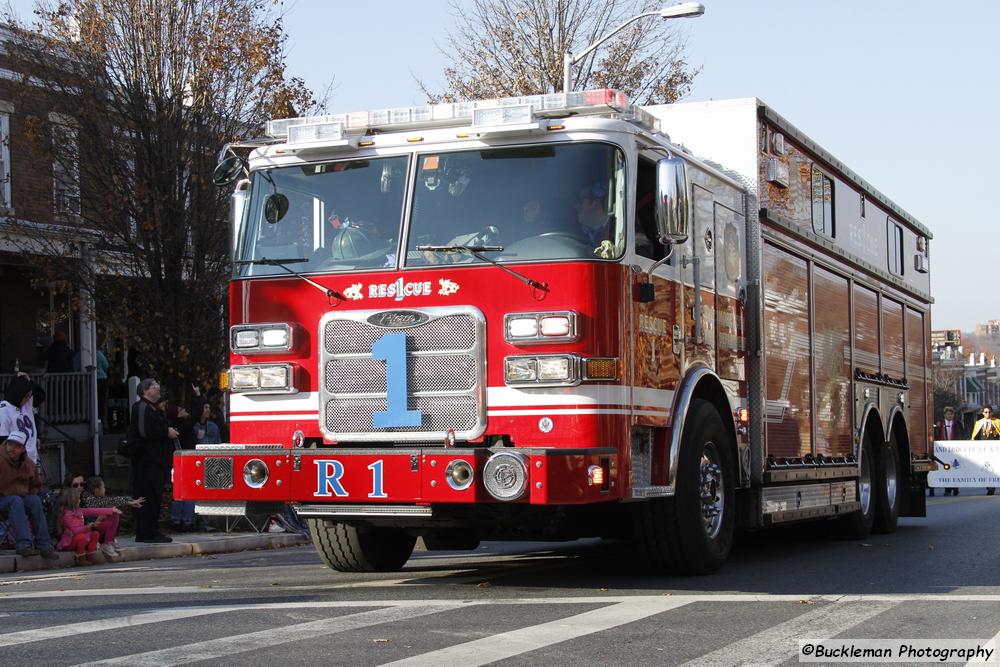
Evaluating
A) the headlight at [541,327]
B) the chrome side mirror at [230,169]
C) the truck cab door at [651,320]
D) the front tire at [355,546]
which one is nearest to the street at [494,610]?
the front tire at [355,546]

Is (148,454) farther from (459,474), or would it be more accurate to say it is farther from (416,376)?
(459,474)

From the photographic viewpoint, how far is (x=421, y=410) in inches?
349

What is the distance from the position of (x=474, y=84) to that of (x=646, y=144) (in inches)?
791

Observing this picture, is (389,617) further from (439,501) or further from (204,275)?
(204,275)

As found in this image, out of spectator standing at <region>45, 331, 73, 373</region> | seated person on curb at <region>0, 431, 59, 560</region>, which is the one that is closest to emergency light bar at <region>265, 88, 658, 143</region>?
seated person on curb at <region>0, 431, 59, 560</region>

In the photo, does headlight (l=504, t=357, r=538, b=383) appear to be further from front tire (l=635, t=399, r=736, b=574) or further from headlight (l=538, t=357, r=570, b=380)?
front tire (l=635, t=399, r=736, b=574)

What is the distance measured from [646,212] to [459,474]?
2251 millimetres

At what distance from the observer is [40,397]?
55.4 ft

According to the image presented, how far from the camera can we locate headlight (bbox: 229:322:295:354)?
9.27 m

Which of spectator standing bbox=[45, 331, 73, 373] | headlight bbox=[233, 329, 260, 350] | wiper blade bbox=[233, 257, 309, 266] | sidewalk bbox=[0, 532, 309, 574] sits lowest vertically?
sidewalk bbox=[0, 532, 309, 574]

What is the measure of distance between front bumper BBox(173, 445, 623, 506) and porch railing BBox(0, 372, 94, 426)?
46.6 ft

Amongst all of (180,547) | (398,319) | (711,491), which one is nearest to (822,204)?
(711,491)

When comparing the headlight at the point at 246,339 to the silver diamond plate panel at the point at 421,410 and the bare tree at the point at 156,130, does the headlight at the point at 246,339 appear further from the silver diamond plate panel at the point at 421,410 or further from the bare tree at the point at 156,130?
the bare tree at the point at 156,130

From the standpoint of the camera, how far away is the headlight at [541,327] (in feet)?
27.9
